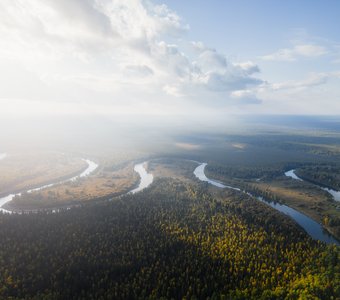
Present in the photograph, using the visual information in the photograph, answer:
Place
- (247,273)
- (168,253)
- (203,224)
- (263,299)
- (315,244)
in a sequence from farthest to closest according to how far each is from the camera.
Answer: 1. (203,224)
2. (315,244)
3. (168,253)
4. (247,273)
5. (263,299)

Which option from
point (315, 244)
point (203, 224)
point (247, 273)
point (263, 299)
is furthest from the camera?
point (203, 224)

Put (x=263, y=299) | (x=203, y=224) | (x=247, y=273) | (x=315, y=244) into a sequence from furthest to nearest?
(x=203, y=224) → (x=315, y=244) → (x=247, y=273) → (x=263, y=299)

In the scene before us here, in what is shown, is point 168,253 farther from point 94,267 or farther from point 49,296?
point 49,296

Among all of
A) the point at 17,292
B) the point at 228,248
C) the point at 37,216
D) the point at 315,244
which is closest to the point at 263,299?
the point at 228,248

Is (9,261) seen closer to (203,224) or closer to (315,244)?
(203,224)

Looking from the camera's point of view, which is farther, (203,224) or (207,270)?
(203,224)

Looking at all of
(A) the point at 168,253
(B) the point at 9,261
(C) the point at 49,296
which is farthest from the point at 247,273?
(B) the point at 9,261
